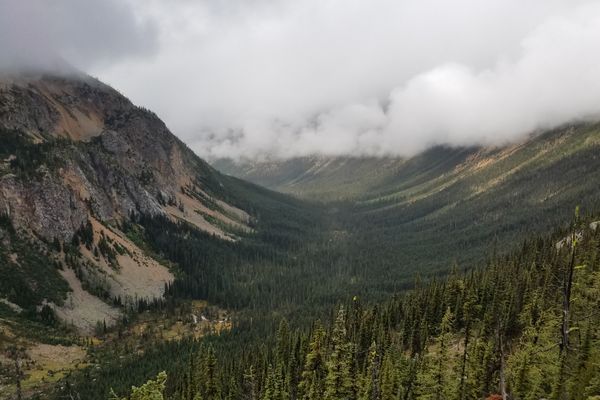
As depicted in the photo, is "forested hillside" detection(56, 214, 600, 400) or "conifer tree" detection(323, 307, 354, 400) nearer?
"forested hillside" detection(56, 214, 600, 400)

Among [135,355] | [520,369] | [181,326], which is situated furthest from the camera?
[181,326]

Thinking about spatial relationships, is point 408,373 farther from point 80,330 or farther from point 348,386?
point 80,330

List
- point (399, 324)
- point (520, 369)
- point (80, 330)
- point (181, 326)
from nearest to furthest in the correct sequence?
point (520, 369) → point (399, 324) → point (80, 330) → point (181, 326)

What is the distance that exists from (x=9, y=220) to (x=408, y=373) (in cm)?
17894

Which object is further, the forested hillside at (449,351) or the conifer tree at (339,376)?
the conifer tree at (339,376)

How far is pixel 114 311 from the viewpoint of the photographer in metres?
193

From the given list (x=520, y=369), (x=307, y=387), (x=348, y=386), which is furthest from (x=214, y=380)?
(x=520, y=369)

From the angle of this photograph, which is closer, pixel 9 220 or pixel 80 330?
pixel 80 330

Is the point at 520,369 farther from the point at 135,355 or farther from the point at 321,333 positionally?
the point at 135,355

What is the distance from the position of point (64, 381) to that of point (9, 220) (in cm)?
9310

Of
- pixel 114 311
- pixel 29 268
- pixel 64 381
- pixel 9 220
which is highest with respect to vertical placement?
pixel 9 220

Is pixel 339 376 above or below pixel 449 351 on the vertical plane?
below

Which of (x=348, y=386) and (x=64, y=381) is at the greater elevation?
(x=348, y=386)

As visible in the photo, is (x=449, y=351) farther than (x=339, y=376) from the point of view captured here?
Yes
